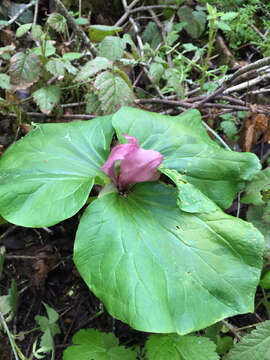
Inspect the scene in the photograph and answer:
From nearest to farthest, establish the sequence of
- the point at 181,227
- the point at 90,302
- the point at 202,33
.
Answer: the point at 181,227 → the point at 90,302 → the point at 202,33

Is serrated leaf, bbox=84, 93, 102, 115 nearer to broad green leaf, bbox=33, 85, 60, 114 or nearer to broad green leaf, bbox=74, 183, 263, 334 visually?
broad green leaf, bbox=33, 85, 60, 114

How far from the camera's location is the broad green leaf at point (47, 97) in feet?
5.47

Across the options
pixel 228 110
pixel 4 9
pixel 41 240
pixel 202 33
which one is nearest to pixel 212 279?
pixel 41 240

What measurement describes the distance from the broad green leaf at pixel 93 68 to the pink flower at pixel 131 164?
58cm

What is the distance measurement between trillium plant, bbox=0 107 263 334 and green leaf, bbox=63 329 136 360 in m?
0.33

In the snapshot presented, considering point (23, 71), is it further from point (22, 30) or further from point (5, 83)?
point (22, 30)

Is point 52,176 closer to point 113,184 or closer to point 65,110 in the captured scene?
point 113,184

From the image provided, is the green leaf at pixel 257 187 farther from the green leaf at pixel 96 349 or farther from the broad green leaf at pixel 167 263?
the green leaf at pixel 96 349

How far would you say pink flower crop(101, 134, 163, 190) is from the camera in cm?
110

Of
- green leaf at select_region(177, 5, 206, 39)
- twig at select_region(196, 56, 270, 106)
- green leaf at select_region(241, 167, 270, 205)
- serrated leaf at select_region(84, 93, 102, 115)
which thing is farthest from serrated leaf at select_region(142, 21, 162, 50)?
green leaf at select_region(241, 167, 270, 205)

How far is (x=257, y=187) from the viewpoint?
144 cm

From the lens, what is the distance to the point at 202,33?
2.72 m

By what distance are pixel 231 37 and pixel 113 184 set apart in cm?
193

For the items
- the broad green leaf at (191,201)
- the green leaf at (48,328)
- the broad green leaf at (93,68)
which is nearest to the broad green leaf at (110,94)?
the broad green leaf at (93,68)
